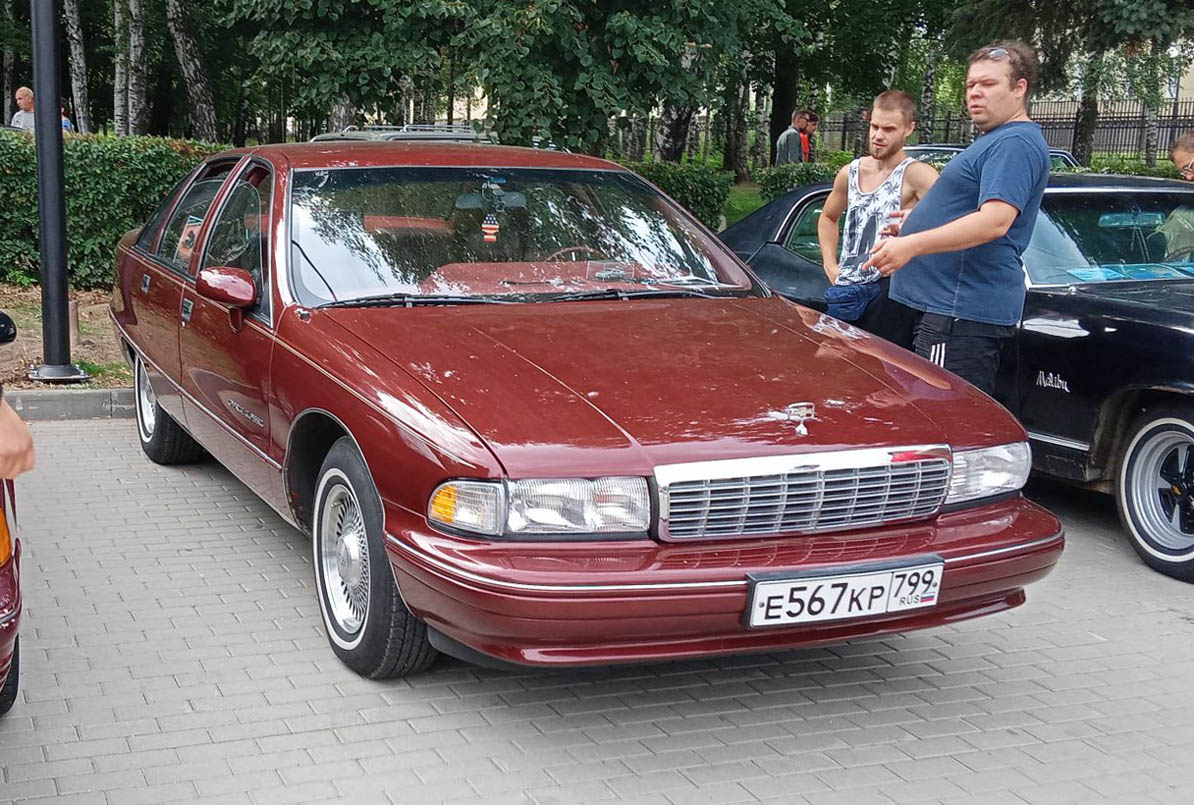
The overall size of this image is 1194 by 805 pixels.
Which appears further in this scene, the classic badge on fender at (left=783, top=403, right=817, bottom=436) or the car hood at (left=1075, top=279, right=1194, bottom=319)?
the car hood at (left=1075, top=279, right=1194, bottom=319)

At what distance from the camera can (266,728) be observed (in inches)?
149

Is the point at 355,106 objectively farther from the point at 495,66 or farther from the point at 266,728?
the point at 266,728

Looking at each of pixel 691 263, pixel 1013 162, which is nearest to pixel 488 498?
pixel 691 263

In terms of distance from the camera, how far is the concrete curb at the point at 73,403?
7754mm

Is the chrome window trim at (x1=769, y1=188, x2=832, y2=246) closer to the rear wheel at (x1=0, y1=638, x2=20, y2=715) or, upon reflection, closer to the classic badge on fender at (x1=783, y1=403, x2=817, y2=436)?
the classic badge on fender at (x1=783, y1=403, x2=817, y2=436)

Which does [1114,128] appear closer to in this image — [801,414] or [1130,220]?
[1130,220]

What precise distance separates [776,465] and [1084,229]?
135 inches

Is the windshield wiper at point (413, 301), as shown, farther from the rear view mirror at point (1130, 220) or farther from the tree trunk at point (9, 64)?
the tree trunk at point (9, 64)

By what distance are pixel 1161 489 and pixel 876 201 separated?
67.9 inches

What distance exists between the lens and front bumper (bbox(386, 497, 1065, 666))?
10.9 ft

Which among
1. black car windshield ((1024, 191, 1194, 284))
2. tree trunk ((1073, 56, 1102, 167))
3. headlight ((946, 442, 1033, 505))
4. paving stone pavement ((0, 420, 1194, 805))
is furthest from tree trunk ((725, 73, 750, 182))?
headlight ((946, 442, 1033, 505))

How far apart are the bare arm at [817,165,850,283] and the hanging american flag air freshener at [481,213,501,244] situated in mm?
1999

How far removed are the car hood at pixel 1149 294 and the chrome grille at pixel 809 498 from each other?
214 centimetres

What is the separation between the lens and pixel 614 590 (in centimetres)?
333
